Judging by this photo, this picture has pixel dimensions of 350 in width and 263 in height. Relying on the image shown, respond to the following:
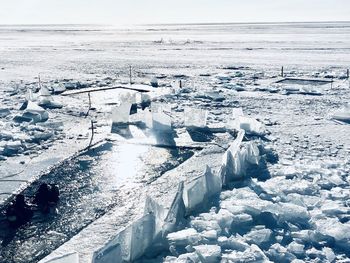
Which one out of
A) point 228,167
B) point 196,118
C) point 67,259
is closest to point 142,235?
point 67,259

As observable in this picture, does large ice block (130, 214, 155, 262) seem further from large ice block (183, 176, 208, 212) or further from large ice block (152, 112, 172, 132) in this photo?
large ice block (152, 112, 172, 132)

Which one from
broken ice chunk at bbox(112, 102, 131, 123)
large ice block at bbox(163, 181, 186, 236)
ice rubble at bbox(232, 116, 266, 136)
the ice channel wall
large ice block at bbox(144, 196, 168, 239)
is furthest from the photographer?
broken ice chunk at bbox(112, 102, 131, 123)

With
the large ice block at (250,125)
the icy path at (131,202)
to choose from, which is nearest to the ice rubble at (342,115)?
the large ice block at (250,125)

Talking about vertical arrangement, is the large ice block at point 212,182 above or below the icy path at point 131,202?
above

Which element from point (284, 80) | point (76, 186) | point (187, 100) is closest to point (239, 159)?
point (76, 186)

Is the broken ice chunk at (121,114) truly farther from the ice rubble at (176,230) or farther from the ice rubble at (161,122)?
the ice rubble at (176,230)

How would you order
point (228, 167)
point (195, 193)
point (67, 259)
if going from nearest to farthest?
point (67, 259)
point (195, 193)
point (228, 167)

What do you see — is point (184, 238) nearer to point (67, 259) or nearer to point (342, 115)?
point (67, 259)

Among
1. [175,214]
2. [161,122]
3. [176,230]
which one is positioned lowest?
[176,230]

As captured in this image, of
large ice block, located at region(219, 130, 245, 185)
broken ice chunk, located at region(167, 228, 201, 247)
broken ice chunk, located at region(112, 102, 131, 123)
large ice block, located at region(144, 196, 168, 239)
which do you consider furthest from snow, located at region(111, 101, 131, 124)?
broken ice chunk, located at region(167, 228, 201, 247)

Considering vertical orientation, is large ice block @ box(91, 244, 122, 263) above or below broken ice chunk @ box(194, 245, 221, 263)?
above

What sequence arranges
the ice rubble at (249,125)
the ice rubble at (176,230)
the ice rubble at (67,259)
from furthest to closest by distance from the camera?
the ice rubble at (249,125)
the ice rubble at (176,230)
the ice rubble at (67,259)
